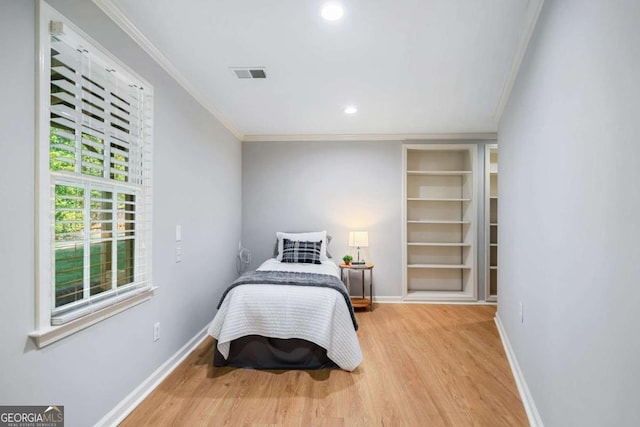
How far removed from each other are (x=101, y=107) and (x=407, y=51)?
6.81 ft

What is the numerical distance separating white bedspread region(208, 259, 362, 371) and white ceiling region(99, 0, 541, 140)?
6.21 feet

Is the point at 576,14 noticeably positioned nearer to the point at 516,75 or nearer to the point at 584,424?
the point at 516,75

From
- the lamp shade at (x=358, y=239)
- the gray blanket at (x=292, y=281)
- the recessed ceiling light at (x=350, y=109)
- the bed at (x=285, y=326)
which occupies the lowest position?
the bed at (x=285, y=326)

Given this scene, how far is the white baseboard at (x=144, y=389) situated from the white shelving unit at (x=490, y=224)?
406 centimetres

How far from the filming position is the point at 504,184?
2.96 meters

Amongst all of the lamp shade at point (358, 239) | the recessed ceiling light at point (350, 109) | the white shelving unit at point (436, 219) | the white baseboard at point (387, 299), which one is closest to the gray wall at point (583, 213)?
the recessed ceiling light at point (350, 109)

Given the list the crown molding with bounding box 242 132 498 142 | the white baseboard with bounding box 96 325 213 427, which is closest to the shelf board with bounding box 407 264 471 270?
the crown molding with bounding box 242 132 498 142

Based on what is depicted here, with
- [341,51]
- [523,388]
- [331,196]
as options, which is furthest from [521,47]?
[331,196]

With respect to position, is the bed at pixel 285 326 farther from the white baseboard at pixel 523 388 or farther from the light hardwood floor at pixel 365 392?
the white baseboard at pixel 523 388

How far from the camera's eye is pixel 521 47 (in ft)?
6.91

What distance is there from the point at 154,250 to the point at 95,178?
0.74 metres

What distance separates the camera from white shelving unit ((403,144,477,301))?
4.71 meters

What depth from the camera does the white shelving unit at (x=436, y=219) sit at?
4.71m

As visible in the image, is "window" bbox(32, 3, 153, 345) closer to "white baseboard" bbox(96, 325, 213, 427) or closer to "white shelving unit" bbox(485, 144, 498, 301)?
"white baseboard" bbox(96, 325, 213, 427)
